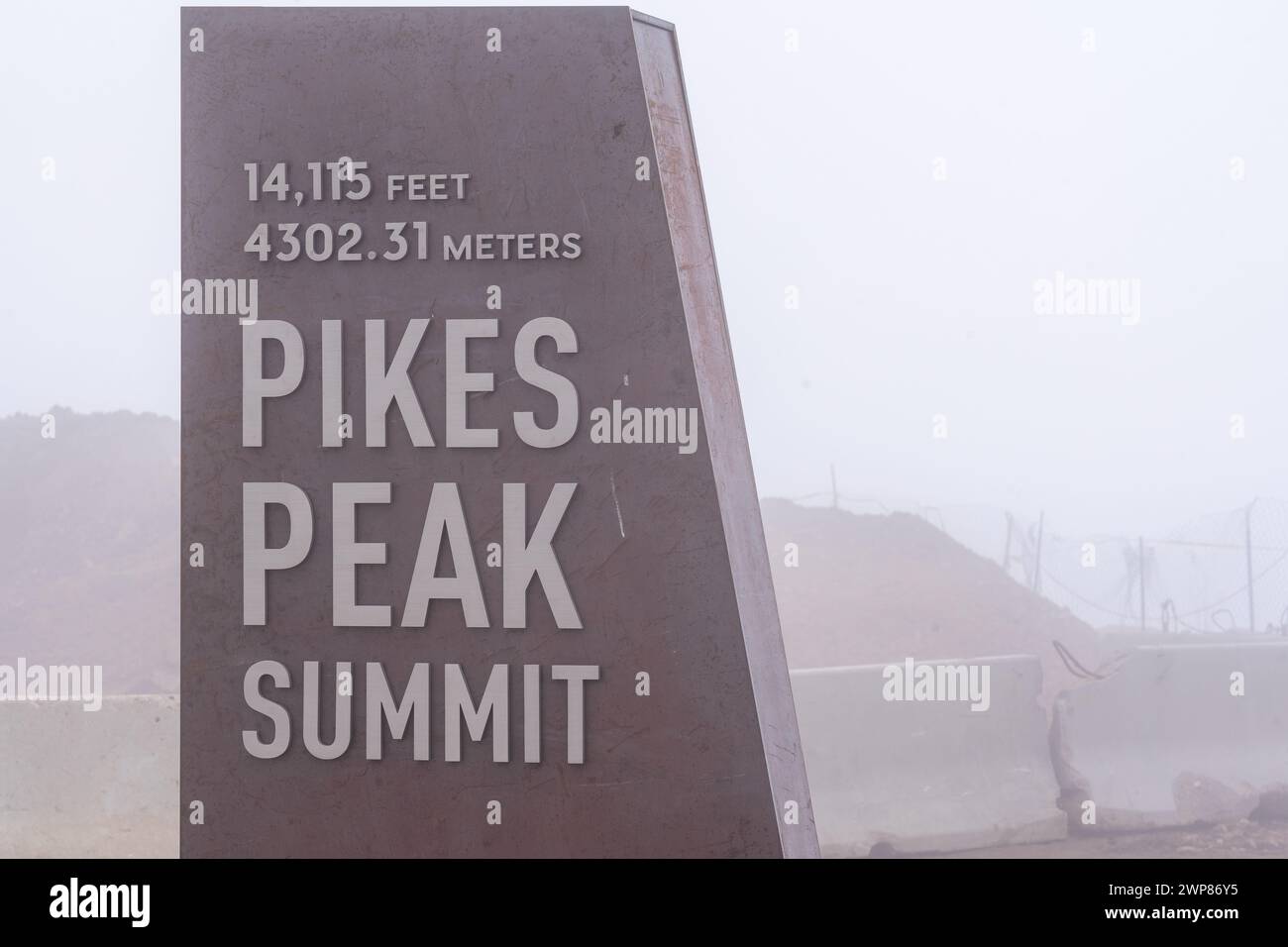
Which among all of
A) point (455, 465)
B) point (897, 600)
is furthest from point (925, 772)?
point (897, 600)

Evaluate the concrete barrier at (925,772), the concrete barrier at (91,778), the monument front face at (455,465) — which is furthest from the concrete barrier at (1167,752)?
the concrete barrier at (91,778)

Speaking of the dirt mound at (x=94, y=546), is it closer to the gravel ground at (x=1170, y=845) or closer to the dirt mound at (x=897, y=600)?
the dirt mound at (x=897, y=600)

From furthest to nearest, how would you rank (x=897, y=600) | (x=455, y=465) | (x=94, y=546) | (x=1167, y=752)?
1. (x=94, y=546)
2. (x=897, y=600)
3. (x=1167, y=752)
4. (x=455, y=465)

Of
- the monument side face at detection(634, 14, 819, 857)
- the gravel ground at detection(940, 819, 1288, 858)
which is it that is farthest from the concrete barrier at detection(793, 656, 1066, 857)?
the monument side face at detection(634, 14, 819, 857)

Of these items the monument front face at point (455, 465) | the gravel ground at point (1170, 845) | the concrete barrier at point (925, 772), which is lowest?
the gravel ground at point (1170, 845)

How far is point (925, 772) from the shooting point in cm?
752

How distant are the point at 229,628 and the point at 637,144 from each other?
2.03 metres

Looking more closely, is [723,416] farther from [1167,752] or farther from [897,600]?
[897,600]

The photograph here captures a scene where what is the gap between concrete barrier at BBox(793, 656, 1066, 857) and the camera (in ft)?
23.9

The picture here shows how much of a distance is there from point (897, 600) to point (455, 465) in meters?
13.7

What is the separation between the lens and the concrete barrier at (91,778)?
6891mm

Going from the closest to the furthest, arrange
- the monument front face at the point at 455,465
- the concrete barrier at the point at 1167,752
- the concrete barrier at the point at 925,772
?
the monument front face at the point at 455,465 → the concrete barrier at the point at 925,772 → the concrete barrier at the point at 1167,752

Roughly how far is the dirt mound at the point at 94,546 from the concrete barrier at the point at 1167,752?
1259 cm

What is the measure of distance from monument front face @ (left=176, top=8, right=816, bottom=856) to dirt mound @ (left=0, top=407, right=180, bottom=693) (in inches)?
533
